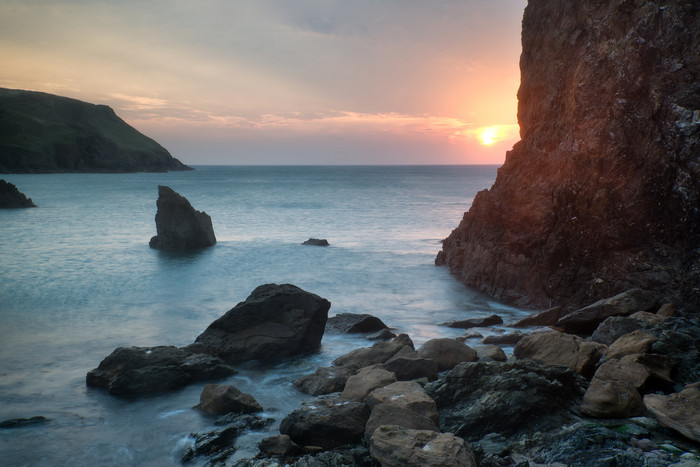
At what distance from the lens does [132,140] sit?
619 ft

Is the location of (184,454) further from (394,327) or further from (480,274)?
(480,274)

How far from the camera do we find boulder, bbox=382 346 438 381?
9.39 m

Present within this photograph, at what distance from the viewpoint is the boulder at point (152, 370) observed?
9859 millimetres

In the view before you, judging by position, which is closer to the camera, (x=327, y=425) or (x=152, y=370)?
(x=327, y=425)

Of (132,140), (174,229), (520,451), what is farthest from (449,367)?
(132,140)

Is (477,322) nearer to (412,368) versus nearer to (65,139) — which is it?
(412,368)

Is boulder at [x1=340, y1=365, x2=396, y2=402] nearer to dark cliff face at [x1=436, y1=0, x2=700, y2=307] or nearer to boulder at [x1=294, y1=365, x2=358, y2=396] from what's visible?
boulder at [x1=294, y1=365, x2=358, y2=396]

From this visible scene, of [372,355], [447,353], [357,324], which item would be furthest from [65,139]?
[447,353]

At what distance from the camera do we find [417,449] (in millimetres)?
5812

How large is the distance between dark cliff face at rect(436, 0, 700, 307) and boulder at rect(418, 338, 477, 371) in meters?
6.03

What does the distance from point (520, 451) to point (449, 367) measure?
11.5 feet

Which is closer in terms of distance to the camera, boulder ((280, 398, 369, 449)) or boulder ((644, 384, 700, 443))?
boulder ((644, 384, 700, 443))

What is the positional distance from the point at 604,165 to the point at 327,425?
38.6 ft

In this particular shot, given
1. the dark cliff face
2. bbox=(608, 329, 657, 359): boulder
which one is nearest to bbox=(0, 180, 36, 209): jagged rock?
the dark cliff face
